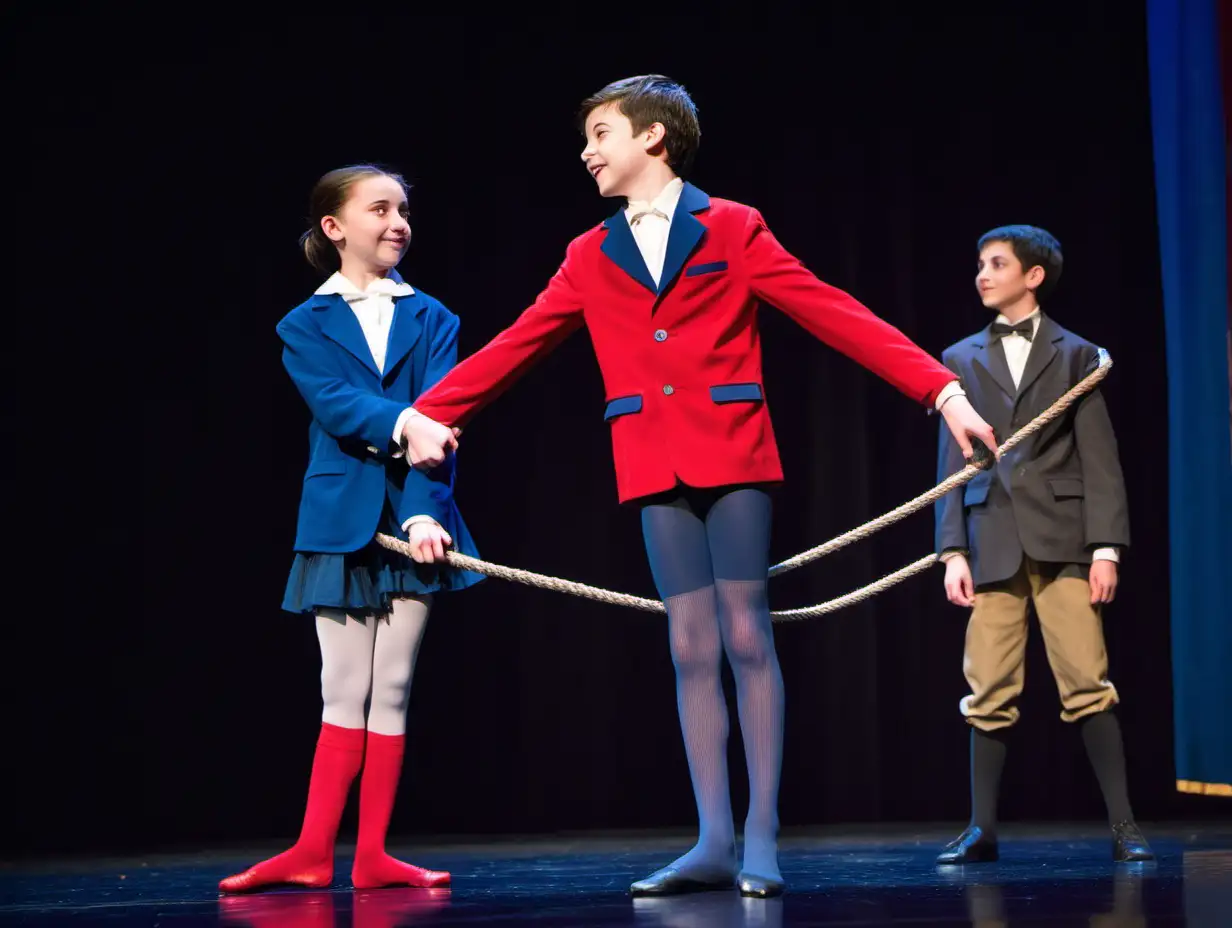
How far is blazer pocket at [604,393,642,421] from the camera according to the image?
240 centimetres

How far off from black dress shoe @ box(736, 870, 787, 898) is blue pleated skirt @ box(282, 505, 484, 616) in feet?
2.49

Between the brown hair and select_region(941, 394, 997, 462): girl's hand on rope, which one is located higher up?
the brown hair

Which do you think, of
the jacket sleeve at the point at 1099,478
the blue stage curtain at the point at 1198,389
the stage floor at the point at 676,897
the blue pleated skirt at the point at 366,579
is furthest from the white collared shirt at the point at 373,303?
the blue stage curtain at the point at 1198,389

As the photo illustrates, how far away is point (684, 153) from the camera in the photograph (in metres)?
2.54

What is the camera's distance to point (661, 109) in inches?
99.3

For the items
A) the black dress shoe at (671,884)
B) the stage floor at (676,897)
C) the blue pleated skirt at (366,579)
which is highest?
the blue pleated skirt at (366,579)

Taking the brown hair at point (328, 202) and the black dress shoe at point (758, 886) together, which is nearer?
the black dress shoe at point (758, 886)

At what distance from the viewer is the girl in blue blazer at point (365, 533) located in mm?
2629

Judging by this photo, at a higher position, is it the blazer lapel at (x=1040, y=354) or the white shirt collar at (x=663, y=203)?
the white shirt collar at (x=663, y=203)

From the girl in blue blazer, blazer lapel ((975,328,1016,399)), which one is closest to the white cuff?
the girl in blue blazer

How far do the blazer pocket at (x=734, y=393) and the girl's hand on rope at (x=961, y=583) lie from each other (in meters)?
0.97

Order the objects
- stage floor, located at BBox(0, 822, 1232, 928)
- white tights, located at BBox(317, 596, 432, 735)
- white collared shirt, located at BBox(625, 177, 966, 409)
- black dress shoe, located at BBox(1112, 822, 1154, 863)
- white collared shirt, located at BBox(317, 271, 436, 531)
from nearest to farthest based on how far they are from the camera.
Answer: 1. stage floor, located at BBox(0, 822, 1232, 928)
2. white collared shirt, located at BBox(625, 177, 966, 409)
3. white tights, located at BBox(317, 596, 432, 735)
4. white collared shirt, located at BBox(317, 271, 436, 531)
5. black dress shoe, located at BBox(1112, 822, 1154, 863)

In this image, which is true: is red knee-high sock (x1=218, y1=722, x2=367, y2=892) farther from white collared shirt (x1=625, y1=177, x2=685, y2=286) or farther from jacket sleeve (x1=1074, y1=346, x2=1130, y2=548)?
jacket sleeve (x1=1074, y1=346, x2=1130, y2=548)

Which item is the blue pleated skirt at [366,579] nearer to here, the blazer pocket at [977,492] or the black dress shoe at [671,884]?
the black dress shoe at [671,884]
